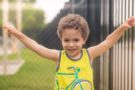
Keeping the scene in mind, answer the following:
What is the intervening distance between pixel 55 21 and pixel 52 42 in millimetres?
278

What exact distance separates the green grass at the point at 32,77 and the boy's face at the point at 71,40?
10.7 feet

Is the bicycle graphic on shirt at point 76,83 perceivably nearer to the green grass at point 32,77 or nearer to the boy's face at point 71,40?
the boy's face at point 71,40

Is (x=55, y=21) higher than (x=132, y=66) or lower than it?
higher

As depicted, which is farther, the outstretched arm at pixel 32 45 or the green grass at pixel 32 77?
the green grass at pixel 32 77

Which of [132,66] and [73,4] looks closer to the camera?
[132,66]

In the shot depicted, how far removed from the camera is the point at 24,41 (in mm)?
2496

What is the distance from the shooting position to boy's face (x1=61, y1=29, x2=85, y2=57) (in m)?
2.43

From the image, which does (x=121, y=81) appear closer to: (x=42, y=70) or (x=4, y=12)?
(x=42, y=70)

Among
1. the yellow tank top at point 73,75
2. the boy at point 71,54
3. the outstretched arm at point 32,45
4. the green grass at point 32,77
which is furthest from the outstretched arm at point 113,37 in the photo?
the green grass at point 32,77

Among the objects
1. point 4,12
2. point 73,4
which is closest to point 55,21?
point 73,4

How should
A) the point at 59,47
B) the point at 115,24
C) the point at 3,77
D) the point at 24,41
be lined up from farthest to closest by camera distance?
the point at 3,77 → the point at 59,47 → the point at 115,24 → the point at 24,41

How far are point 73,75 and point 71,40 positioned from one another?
22 cm

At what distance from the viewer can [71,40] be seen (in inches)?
95.8

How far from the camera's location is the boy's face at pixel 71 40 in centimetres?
243
